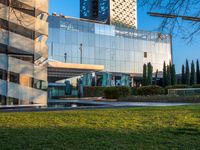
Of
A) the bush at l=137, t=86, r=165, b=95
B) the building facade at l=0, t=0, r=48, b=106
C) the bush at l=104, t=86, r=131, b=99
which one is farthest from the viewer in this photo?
the bush at l=104, t=86, r=131, b=99

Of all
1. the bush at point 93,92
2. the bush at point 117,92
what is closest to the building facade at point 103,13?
the bush at point 93,92

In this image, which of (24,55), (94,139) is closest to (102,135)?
(94,139)

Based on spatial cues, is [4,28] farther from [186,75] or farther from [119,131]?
[186,75]

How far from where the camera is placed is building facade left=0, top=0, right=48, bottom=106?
703 inches

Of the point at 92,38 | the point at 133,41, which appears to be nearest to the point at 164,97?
the point at 92,38

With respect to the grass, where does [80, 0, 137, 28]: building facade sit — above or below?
above

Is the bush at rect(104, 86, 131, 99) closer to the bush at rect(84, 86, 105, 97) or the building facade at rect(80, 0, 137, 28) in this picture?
the bush at rect(84, 86, 105, 97)

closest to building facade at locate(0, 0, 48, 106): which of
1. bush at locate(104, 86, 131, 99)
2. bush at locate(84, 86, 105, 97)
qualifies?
bush at locate(104, 86, 131, 99)

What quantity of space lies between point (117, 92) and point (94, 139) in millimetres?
27062

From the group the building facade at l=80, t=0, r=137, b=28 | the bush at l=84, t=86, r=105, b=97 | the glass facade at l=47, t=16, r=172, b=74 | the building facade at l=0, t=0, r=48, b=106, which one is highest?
the building facade at l=80, t=0, r=137, b=28

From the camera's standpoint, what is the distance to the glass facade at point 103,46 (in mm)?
76500

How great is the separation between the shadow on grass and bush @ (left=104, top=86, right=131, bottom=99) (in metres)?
24.8

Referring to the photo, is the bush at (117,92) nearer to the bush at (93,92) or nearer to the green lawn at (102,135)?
the bush at (93,92)

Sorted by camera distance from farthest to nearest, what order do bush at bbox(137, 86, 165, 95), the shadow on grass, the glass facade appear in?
the glass facade < bush at bbox(137, 86, 165, 95) < the shadow on grass
